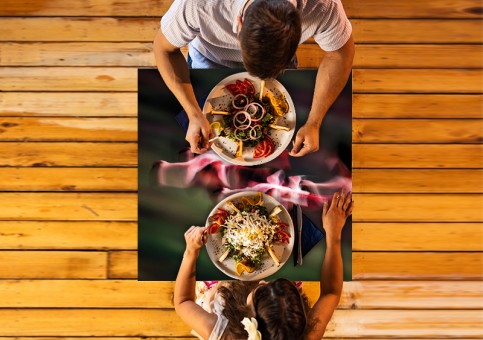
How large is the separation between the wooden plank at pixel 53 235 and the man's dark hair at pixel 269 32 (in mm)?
1698

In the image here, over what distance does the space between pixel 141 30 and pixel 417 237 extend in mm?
2115

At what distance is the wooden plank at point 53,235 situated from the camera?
8.89 feet

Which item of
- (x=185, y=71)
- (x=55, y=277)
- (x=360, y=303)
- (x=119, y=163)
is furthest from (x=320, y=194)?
(x=55, y=277)

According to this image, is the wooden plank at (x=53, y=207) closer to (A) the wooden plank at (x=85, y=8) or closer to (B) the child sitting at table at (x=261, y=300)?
(B) the child sitting at table at (x=261, y=300)

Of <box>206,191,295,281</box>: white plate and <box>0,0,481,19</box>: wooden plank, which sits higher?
<box>0,0,481,19</box>: wooden plank

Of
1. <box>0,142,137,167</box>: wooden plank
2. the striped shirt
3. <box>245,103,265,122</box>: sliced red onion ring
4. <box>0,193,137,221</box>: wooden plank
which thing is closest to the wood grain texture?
<box>0,142,137,167</box>: wooden plank

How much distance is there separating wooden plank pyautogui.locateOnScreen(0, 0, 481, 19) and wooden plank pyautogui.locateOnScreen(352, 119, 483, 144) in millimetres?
657

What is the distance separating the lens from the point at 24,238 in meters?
2.71

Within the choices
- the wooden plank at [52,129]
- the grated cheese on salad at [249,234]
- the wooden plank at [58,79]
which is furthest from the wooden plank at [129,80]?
the grated cheese on salad at [249,234]

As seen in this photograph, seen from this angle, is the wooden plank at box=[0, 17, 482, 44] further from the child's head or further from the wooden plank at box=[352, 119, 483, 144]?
the child's head

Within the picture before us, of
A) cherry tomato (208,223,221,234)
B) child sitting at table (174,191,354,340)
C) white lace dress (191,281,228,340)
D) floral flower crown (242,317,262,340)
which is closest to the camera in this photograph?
floral flower crown (242,317,262,340)

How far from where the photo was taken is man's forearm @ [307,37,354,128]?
75.9 inches

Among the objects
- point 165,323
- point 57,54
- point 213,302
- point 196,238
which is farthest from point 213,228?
point 57,54

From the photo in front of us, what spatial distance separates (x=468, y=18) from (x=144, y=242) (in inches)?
93.0
